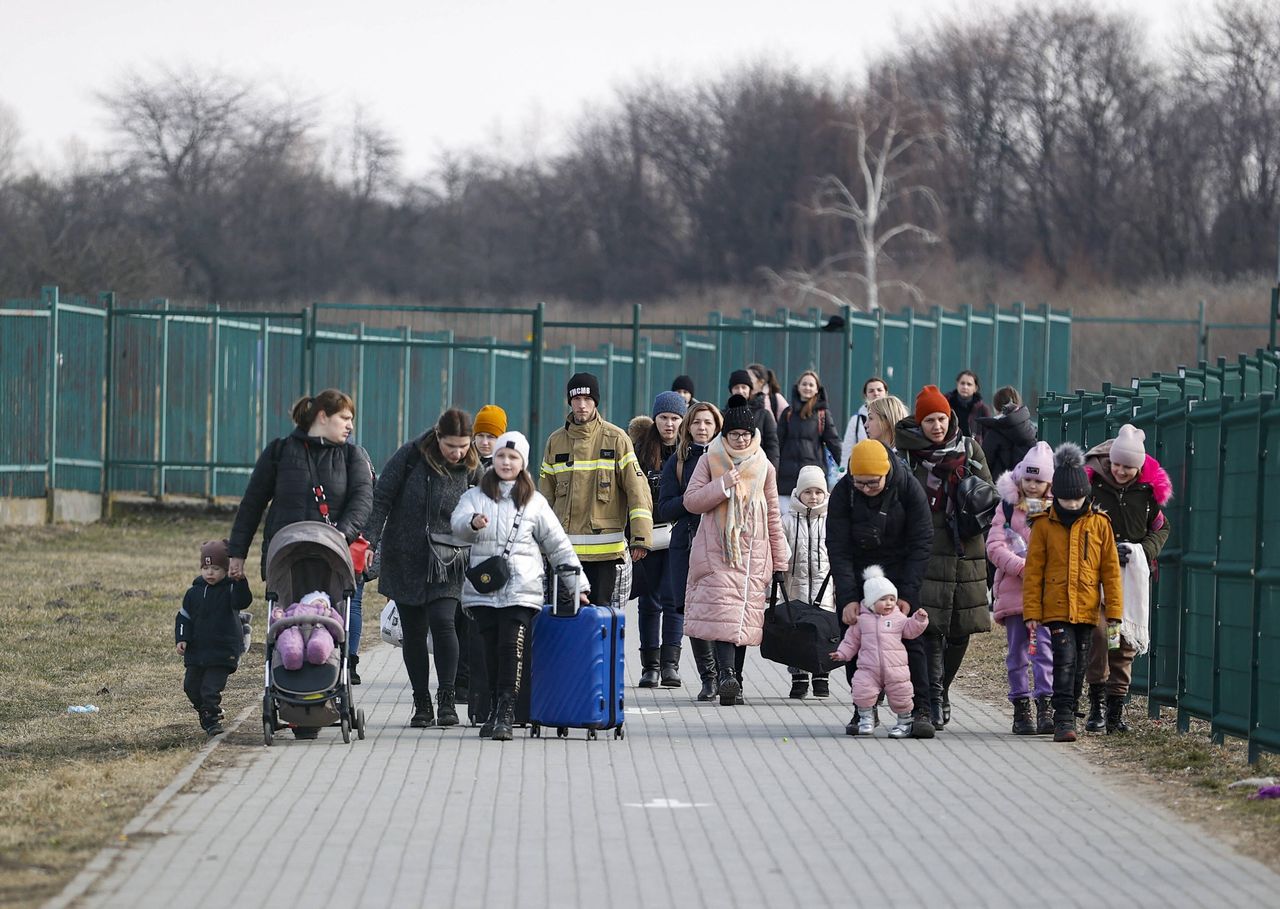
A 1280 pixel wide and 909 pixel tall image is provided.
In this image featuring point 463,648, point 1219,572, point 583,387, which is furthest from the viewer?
point 583,387

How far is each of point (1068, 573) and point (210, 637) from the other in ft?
13.1

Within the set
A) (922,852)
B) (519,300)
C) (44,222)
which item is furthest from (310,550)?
(519,300)

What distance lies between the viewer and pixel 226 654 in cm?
1009

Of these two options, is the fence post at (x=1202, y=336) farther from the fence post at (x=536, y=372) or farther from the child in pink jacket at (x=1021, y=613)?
the child in pink jacket at (x=1021, y=613)

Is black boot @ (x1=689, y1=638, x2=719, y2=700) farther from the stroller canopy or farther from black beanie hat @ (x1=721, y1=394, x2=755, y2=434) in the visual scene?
the stroller canopy

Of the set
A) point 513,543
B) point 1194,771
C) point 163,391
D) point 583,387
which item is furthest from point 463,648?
point 163,391

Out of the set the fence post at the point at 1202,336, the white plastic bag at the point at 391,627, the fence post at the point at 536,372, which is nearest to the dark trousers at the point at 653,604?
the white plastic bag at the point at 391,627

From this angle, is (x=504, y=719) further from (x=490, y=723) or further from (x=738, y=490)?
(x=738, y=490)

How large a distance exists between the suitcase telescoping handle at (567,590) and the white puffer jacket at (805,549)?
2.09 metres

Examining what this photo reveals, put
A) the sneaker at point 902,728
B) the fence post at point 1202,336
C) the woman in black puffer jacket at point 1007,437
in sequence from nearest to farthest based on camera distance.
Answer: the sneaker at point 902,728 < the woman in black puffer jacket at point 1007,437 < the fence post at point 1202,336

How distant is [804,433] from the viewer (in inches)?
664

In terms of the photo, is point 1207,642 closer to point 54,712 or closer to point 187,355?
point 54,712

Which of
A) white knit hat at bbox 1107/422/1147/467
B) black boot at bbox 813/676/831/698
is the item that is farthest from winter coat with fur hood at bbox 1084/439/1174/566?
black boot at bbox 813/676/831/698

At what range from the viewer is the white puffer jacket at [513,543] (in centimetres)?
977
